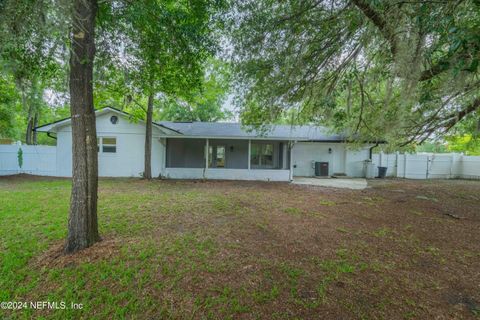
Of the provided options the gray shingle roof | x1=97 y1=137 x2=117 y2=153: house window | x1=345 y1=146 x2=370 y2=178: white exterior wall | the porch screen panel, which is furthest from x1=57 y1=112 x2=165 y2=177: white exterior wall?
x1=345 y1=146 x2=370 y2=178: white exterior wall

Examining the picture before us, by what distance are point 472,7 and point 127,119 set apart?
1233 centimetres

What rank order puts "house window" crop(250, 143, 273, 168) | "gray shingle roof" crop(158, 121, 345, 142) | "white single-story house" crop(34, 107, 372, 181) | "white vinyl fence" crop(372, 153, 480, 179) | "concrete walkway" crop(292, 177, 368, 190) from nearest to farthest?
1. "concrete walkway" crop(292, 177, 368, 190)
2. "white single-story house" crop(34, 107, 372, 181)
3. "gray shingle roof" crop(158, 121, 345, 142)
4. "house window" crop(250, 143, 273, 168)
5. "white vinyl fence" crop(372, 153, 480, 179)

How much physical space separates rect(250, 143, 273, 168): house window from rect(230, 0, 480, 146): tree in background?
590 cm

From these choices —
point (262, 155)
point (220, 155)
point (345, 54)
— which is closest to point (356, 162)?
point (262, 155)

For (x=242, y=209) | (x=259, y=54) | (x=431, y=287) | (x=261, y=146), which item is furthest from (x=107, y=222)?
(x=261, y=146)

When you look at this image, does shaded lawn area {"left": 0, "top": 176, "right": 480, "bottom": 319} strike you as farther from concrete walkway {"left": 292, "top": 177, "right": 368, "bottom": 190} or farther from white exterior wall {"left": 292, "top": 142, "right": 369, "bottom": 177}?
white exterior wall {"left": 292, "top": 142, "right": 369, "bottom": 177}

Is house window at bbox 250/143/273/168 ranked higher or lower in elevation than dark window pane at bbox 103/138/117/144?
lower

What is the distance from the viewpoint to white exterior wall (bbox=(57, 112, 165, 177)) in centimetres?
1168

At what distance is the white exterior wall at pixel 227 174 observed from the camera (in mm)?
11570

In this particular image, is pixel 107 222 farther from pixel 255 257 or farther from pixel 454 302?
pixel 454 302

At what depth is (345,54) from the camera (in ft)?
17.3

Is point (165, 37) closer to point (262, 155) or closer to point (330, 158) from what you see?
point (262, 155)

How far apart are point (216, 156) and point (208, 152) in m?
0.73

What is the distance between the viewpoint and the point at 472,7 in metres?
2.93
